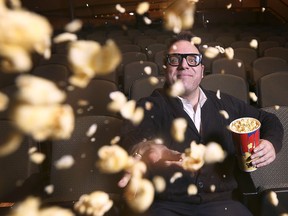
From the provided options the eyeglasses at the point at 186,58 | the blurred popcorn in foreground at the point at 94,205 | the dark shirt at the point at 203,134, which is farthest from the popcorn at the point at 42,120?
the eyeglasses at the point at 186,58

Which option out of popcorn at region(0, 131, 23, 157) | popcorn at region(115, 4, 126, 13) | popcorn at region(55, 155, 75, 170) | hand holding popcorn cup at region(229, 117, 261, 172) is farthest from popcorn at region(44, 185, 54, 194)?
popcorn at region(115, 4, 126, 13)

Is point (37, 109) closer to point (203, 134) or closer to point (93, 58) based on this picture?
point (93, 58)

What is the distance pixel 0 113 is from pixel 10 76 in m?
0.97

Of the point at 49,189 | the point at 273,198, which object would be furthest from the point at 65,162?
the point at 273,198

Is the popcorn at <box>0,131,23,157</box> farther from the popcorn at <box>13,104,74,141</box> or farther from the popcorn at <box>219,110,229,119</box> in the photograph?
the popcorn at <box>219,110,229,119</box>

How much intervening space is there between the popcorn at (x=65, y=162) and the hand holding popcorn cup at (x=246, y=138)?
607 millimetres

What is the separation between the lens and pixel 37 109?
1.92ft

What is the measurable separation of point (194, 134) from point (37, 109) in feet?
2.73

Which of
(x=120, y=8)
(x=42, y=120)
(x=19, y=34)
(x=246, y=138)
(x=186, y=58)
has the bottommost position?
(x=120, y=8)

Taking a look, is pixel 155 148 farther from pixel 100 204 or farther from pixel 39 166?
pixel 39 166

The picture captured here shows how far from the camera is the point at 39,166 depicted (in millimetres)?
1502

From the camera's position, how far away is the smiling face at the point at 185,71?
4.62ft

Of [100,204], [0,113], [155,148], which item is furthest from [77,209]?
[0,113]

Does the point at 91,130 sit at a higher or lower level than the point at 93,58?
lower
